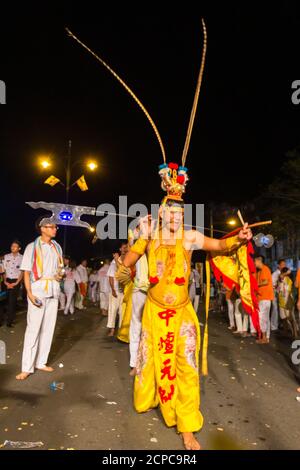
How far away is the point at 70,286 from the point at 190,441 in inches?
413

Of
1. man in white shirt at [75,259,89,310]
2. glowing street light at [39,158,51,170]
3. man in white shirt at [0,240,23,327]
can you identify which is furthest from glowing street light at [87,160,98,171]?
man in white shirt at [0,240,23,327]

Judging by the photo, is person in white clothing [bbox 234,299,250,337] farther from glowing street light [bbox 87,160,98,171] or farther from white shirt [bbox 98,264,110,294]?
glowing street light [bbox 87,160,98,171]

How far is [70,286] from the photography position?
13586 mm

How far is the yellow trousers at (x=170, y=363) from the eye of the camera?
12.5 feet

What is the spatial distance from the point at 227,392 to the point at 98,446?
7.41 ft

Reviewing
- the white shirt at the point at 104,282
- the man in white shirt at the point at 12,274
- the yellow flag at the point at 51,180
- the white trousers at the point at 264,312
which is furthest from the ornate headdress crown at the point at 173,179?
the yellow flag at the point at 51,180

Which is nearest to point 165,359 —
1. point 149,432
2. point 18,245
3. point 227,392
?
point 149,432

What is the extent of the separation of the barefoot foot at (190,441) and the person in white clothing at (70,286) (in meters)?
10.4

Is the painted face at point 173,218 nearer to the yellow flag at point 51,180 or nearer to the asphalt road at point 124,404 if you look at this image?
the asphalt road at point 124,404

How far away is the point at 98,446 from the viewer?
3488 millimetres

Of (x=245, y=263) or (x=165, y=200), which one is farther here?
(x=245, y=263)

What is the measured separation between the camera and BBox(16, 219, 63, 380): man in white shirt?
5707mm

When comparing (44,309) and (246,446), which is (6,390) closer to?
(44,309)

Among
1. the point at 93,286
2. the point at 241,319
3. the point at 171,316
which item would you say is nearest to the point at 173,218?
the point at 171,316
